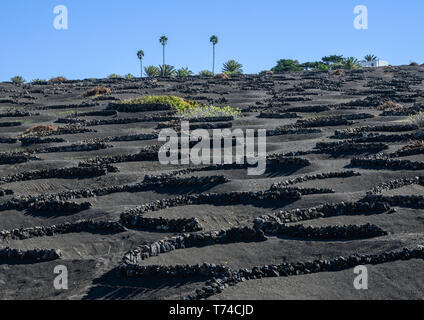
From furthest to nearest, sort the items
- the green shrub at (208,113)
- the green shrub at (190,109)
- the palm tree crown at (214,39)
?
the palm tree crown at (214,39)
the green shrub at (190,109)
the green shrub at (208,113)

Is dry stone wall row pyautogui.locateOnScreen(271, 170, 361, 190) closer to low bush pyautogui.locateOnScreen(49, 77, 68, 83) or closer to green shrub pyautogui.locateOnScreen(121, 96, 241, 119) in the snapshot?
green shrub pyautogui.locateOnScreen(121, 96, 241, 119)

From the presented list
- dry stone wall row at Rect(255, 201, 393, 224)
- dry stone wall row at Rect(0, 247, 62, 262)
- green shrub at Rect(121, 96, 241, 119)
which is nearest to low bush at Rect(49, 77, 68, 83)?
green shrub at Rect(121, 96, 241, 119)

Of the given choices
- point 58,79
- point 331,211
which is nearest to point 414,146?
point 331,211

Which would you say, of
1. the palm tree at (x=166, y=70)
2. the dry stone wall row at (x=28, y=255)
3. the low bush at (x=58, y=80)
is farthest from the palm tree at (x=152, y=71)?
the dry stone wall row at (x=28, y=255)

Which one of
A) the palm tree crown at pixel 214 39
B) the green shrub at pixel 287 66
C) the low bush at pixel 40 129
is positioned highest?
the palm tree crown at pixel 214 39

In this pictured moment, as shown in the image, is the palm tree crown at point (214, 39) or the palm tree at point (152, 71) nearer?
the palm tree at point (152, 71)

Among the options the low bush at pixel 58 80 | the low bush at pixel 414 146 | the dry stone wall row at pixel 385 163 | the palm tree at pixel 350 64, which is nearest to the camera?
the dry stone wall row at pixel 385 163

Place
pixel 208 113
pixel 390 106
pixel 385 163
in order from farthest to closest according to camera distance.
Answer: pixel 390 106 < pixel 208 113 < pixel 385 163

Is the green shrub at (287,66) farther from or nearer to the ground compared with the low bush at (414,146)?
farther from the ground

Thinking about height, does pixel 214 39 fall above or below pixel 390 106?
A: above

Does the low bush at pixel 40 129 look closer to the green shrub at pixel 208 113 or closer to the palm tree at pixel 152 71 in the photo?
the green shrub at pixel 208 113

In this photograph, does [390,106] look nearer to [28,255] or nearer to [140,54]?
[28,255]

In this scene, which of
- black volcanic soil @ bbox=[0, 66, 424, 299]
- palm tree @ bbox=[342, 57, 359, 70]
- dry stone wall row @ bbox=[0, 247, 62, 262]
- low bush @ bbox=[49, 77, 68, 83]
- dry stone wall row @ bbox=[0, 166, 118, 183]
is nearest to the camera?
black volcanic soil @ bbox=[0, 66, 424, 299]
